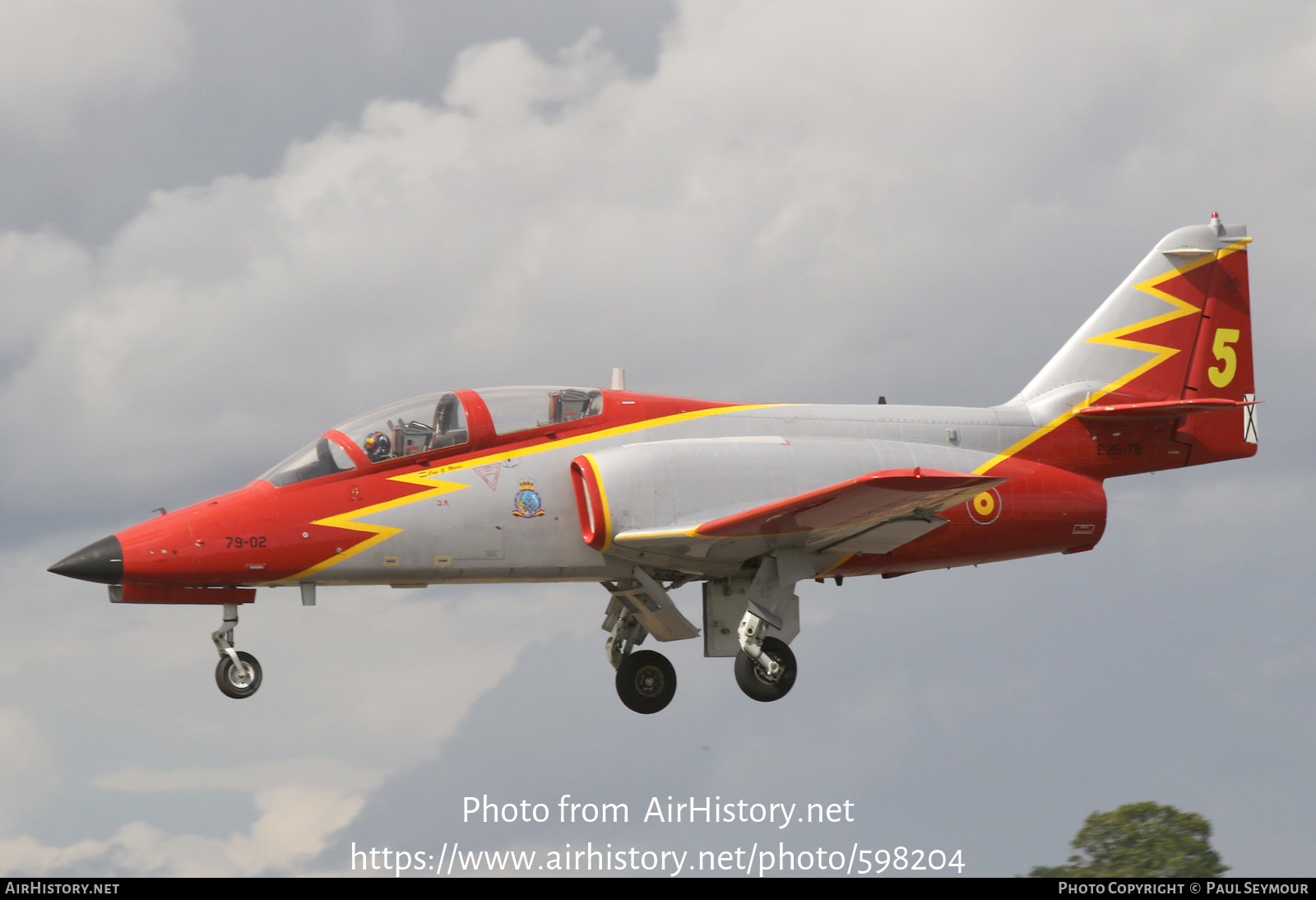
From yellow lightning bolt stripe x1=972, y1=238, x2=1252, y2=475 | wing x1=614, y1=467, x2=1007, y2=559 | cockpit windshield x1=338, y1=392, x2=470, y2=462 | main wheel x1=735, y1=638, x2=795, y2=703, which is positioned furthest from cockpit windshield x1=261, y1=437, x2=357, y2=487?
yellow lightning bolt stripe x1=972, y1=238, x2=1252, y2=475

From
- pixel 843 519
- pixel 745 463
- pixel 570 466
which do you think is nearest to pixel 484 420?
pixel 570 466

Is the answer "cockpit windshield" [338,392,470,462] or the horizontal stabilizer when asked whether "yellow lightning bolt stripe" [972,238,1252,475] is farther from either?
"cockpit windshield" [338,392,470,462]

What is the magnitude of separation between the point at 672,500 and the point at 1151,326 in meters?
8.29

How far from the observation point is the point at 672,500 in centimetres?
1652

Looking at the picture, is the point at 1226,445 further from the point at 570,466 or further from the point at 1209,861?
the point at 570,466

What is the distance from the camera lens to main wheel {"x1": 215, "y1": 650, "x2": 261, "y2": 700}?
15.5 metres

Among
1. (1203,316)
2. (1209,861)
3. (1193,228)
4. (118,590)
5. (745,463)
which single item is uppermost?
(1193,228)

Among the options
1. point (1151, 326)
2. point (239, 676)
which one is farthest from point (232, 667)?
point (1151, 326)

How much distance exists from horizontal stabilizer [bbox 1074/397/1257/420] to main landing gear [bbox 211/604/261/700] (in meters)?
11.2

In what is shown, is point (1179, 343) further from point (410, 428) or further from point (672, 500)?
point (410, 428)

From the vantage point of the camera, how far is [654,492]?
16.5m

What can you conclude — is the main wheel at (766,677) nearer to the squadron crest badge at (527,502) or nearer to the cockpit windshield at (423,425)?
the squadron crest badge at (527,502)

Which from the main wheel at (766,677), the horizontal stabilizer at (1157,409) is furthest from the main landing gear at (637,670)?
the horizontal stabilizer at (1157,409)

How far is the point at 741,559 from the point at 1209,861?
12.0 m
